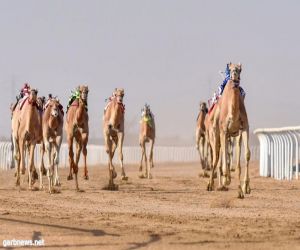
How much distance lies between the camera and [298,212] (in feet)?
44.5

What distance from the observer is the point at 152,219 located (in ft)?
40.3

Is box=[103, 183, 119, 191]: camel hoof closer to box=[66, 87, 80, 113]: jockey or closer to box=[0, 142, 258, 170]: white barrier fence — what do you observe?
box=[66, 87, 80, 113]: jockey

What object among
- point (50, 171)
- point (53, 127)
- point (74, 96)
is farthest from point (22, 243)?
point (74, 96)

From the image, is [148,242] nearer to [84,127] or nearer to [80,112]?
[80,112]

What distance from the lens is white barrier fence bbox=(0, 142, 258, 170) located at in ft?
130

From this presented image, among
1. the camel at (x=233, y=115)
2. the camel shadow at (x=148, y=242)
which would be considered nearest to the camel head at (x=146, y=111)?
the camel at (x=233, y=115)

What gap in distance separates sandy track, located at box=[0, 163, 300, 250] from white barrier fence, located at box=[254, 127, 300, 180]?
573 centimetres

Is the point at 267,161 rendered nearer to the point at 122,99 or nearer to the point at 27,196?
the point at 122,99

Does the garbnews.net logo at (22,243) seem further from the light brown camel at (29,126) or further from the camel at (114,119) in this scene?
the camel at (114,119)

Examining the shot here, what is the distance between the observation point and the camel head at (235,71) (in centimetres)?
1648

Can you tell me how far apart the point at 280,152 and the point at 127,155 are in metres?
28.8

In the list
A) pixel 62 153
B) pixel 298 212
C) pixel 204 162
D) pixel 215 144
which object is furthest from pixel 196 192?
pixel 62 153

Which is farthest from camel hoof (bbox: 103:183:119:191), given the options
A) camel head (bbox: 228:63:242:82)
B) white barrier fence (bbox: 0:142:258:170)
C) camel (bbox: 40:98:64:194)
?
white barrier fence (bbox: 0:142:258:170)

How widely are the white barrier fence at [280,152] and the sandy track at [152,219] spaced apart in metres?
5.73
